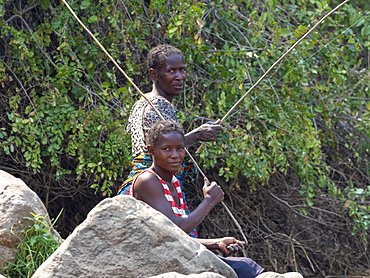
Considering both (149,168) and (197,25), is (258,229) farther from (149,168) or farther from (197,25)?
(149,168)

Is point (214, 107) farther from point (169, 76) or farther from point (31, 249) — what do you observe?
point (31, 249)

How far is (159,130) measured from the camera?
347 centimetres

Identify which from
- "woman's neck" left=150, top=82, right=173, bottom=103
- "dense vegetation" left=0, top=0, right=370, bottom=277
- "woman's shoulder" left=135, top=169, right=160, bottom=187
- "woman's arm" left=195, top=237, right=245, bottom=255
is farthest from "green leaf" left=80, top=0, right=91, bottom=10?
"woman's arm" left=195, top=237, right=245, bottom=255

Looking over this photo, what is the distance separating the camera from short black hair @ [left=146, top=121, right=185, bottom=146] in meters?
3.46

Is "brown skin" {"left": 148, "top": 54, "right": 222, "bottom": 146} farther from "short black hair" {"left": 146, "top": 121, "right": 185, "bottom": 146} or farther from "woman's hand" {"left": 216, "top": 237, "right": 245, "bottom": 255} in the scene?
"woman's hand" {"left": 216, "top": 237, "right": 245, "bottom": 255}

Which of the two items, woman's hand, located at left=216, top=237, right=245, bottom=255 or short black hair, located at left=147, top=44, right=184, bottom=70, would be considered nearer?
woman's hand, located at left=216, top=237, right=245, bottom=255

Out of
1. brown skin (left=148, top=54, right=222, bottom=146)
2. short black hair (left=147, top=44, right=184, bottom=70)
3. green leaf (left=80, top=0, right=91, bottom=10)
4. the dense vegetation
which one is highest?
green leaf (left=80, top=0, right=91, bottom=10)

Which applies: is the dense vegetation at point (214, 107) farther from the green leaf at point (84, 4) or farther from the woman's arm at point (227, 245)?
the woman's arm at point (227, 245)

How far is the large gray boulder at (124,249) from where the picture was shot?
284cm

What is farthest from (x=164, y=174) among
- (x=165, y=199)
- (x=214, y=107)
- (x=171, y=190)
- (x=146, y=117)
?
(x=214, y=107)

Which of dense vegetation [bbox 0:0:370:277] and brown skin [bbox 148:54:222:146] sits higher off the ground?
brown skin [bbox 148:54:222:146]

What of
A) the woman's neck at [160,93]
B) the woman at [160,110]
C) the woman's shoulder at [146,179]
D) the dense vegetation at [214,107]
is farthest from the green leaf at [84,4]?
the woman's shoulder at [146,179]

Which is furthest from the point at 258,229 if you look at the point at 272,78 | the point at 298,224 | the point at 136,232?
the point at 136,232

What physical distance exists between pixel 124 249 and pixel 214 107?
3.10 m
